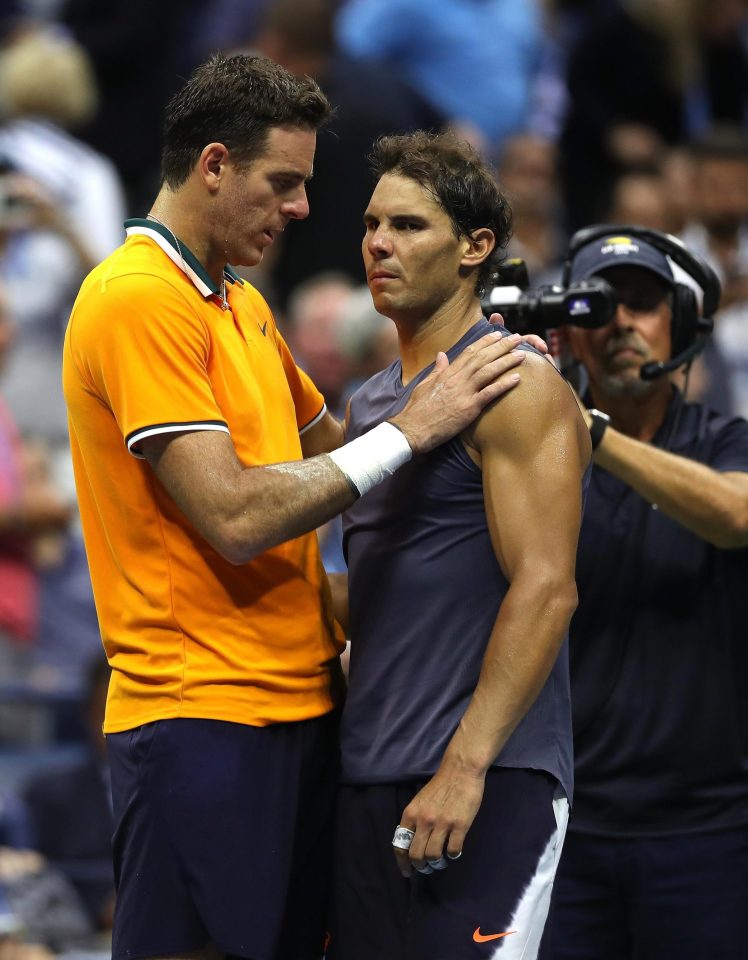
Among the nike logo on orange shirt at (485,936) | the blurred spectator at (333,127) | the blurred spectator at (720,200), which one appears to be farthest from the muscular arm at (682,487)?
the blurred spectator at (333,127)

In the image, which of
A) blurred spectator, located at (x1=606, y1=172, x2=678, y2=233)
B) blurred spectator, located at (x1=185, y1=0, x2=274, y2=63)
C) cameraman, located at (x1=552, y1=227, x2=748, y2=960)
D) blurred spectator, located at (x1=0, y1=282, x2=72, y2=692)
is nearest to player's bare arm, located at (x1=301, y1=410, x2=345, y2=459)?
cameraman, located at (x1=552, y1=227, x2=748, y2=960)

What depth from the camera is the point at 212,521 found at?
3211 millimetres

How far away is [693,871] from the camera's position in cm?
404

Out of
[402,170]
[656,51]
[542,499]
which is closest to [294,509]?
[542,499]

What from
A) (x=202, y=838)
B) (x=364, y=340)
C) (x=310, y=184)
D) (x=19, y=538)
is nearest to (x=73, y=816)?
(x=19, y=538)

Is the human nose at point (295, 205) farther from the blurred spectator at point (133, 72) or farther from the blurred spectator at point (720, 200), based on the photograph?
the blurred spectator at point (133, 72)

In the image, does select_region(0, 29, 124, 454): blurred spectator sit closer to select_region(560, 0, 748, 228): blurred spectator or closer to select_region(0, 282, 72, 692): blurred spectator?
select_region(0, 282, 72, 692): blurred spectator

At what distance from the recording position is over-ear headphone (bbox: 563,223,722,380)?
416 centimetres

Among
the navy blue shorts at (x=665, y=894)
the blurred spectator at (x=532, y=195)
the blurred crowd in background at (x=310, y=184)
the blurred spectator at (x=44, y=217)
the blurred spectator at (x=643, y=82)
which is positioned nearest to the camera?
the navy blue shorts at (x=665, y=894)

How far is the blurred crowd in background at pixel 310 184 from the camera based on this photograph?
19.5 feet

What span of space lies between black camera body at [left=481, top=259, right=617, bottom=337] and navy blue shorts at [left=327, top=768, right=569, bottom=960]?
1021 millimetres

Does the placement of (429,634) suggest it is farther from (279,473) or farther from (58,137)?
(58,137)

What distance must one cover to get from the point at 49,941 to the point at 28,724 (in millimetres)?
1206

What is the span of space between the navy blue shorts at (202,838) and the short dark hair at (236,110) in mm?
1150
